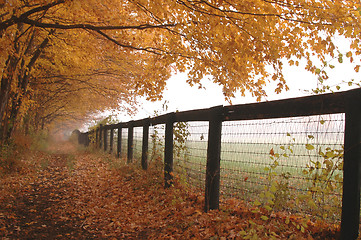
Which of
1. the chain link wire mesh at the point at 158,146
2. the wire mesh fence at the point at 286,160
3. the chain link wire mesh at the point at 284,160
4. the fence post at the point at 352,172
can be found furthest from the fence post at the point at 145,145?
the fence post at the point at 352,172

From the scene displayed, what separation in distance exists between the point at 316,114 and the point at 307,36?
3.03 metres

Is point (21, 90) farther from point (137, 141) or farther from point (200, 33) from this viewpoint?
point (200, 33)

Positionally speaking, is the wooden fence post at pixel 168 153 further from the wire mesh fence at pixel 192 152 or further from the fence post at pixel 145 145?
the fence post at pixel 145 145

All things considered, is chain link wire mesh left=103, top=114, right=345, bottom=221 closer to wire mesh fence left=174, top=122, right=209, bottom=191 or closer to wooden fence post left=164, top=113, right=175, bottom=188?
wire mesh fence left=174, top=122, right=209, bottom=191

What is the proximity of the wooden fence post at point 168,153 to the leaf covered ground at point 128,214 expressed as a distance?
228mm

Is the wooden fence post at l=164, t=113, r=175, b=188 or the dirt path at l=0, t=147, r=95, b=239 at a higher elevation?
the wooden fence post at l=164, t=113, r=175, b=188

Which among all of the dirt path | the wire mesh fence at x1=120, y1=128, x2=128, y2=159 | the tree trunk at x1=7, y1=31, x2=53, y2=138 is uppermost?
the tree trunk at x1=7, y1=31, x2=53, y2=138

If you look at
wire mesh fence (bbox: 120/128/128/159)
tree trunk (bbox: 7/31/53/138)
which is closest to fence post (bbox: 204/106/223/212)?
wire mesh fence (bbox: 120/128/128/159)

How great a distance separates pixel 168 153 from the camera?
5855 millimetres

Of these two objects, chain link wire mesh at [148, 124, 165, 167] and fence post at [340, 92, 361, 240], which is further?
chain link wire mesh at [148, 124, 165, 167]

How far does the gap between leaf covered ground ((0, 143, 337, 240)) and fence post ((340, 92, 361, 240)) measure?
225mm

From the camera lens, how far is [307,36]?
507 cm

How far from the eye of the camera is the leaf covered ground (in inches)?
124

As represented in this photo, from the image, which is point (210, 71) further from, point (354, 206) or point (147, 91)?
point (354, 206)
